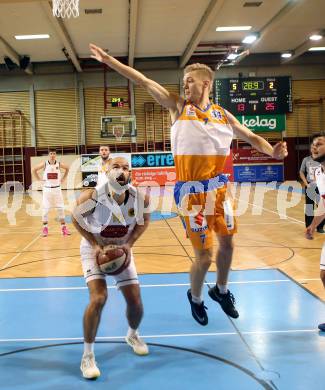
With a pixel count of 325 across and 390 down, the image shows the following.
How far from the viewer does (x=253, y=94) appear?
22391 millimetres

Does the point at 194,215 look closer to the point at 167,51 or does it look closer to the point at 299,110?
the point at 167,51

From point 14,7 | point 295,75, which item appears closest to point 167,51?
point 295,75

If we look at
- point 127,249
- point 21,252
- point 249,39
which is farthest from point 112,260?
point 249,39

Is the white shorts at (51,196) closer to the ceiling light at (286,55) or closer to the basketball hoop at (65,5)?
the basketball hoop at (65,5)

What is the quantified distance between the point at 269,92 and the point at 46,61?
11559 mm

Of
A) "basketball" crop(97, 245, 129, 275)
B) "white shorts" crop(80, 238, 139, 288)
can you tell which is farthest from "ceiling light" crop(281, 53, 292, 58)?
"basketball" crop(97, 245, 129, 275)

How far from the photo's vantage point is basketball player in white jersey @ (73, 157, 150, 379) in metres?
3.68

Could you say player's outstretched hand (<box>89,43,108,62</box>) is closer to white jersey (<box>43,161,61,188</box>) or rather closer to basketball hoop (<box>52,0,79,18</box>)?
basketball hoop (<box>52,0,79,18</box>)

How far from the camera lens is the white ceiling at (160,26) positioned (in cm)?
1603

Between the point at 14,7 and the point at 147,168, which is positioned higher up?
the point at 14,7

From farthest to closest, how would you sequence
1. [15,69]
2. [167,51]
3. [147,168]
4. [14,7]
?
1. [15,69]
2. [167,51]
3. [147,168]
4. [14,7]

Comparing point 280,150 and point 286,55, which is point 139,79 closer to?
point 280,150

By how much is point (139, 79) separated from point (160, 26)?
51.7ft

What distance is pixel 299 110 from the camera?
80.3ft
